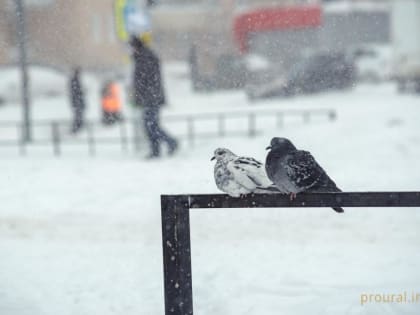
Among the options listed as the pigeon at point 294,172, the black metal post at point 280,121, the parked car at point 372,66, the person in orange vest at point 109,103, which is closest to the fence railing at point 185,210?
the pigeon at point 294,172

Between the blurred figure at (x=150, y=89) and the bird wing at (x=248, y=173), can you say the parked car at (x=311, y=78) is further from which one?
the bird wing at (x=248, y=173)

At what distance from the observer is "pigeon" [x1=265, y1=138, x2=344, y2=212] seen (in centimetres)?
349

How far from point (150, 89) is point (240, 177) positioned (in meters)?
6.02

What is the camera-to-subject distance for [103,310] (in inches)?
169

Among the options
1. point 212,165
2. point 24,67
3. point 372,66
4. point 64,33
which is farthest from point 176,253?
point 372,66

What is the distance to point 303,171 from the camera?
3.53 meters

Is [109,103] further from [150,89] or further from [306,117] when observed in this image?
[150,89]

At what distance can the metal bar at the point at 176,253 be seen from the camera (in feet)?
10.8

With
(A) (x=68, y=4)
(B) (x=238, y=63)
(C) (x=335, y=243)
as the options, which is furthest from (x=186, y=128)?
(C) (x=335, y=243)

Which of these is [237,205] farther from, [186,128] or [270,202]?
[186,128]

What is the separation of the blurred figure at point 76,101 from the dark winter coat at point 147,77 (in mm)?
4865

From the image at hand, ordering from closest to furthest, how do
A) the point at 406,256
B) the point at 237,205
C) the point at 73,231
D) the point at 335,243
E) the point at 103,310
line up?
the point at 237,205
the point at 103,310
the point at 406,256
the point at 335,243
the point at 73,231

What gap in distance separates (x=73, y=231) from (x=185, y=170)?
265 centimetres

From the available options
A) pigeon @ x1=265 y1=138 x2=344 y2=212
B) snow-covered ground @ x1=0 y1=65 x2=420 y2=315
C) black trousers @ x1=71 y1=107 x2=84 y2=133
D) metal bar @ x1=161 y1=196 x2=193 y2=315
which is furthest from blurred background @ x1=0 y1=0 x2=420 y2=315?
pigeon @ x1=265 y1=138 x2=344 y2=212
